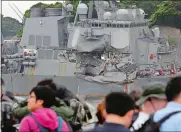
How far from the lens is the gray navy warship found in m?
29.4

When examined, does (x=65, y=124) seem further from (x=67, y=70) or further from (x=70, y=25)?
(x=70, y=25)

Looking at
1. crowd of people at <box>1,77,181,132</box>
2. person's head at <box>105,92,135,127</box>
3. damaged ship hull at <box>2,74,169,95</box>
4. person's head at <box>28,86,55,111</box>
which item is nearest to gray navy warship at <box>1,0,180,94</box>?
damaged ship hull at <box>2,74,169,95</box>

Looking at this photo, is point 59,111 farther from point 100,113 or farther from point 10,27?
point 10,27

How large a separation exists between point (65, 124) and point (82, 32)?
2607 cm

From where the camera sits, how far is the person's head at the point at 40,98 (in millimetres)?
4383

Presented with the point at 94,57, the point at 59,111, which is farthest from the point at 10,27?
the point at 59,111

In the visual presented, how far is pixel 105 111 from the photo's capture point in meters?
3.96

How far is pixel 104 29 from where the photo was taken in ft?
97.2

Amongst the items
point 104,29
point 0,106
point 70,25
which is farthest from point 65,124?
point 70,25

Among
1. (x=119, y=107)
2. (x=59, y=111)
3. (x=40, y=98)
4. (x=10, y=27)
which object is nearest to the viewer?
(x=119, y=107)

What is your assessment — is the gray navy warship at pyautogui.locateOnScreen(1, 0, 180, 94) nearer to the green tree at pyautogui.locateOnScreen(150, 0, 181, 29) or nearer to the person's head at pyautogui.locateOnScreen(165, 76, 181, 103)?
the green tree at pyautogui.locateOnScreen(150, 0, 181, 29)

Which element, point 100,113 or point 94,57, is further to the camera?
point 94,57

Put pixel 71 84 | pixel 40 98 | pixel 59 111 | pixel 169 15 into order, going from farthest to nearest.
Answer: pixel 169 15, pixel 71 84, pixel 59 111, pixel 40 98

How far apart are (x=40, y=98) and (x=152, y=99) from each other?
0.99 meters
